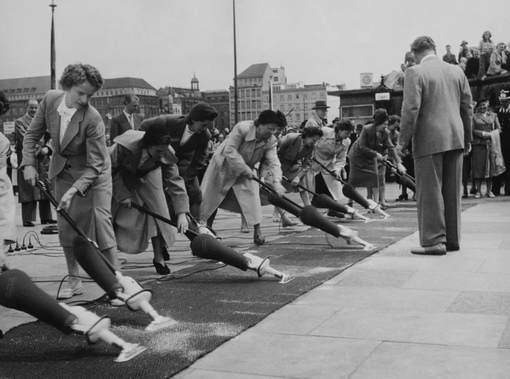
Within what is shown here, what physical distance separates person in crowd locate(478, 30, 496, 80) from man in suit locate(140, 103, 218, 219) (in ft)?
55.6

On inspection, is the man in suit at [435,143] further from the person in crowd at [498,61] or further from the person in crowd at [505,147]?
the person in crowd at [498,61]

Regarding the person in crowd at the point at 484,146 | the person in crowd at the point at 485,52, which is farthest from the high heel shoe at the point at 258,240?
the person in crowd at the point at 485,52

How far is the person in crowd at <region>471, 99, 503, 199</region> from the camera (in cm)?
1591

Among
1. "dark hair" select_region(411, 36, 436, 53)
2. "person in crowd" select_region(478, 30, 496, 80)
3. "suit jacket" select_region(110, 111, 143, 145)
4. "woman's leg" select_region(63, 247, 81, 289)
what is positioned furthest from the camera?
"person in crowd" select_region(478, 30, 496, 80)

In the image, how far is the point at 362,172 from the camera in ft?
45.1

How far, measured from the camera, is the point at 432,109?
7770mm

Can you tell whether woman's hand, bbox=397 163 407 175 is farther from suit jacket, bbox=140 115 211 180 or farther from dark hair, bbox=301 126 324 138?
suit jacket, bbox=140 115 211 180

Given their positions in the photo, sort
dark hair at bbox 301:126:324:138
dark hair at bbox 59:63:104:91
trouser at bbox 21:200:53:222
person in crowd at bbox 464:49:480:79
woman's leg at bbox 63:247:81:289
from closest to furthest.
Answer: dark hair at bbox 59:63:104:91, woman's leg at bbox 63:247:81:289, dark hair at bbox 301:126:324:138, trouser at bbox 21:200:53:222, person in crowd at bbox 464:49:480:79

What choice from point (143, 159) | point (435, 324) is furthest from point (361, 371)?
point (143, 159)

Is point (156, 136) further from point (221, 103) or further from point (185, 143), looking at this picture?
point (221, 103)

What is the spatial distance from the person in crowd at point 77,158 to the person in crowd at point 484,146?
11.5 m

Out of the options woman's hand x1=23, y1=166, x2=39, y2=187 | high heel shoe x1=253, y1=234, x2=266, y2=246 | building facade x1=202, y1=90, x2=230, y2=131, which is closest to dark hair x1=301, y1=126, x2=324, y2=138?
high heel shoe x1=253, y1=234, x2=266, y2=246

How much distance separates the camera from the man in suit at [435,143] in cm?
767

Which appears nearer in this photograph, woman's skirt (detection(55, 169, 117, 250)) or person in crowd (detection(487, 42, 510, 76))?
woman's skirt (detection(55, 169, 117, 250))
